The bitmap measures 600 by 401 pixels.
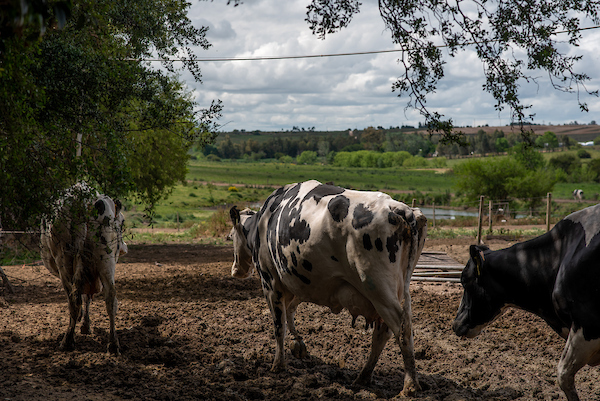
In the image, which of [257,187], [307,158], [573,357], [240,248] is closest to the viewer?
[573,357]

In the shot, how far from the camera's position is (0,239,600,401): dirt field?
4.73 meters

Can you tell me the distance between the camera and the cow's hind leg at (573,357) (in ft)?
12.2

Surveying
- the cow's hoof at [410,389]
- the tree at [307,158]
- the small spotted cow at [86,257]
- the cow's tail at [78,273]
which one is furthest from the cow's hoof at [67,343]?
the tree at [307,158]


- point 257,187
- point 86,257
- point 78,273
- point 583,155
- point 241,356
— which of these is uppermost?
point 583,155

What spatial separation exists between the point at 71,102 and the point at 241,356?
364 cm

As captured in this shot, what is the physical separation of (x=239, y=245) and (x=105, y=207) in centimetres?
232

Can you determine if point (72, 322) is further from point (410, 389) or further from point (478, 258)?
point (478, 258)

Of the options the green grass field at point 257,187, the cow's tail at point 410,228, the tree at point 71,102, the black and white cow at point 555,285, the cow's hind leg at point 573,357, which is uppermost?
the tree at point 71,102

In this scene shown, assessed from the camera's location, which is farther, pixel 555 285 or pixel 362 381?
pixel 362 381

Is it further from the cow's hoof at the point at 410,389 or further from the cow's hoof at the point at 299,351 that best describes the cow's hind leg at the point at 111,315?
the cow's hoof at the point at 410,389

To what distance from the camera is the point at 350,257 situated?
4.57 meters

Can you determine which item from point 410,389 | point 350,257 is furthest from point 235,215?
point 410,389

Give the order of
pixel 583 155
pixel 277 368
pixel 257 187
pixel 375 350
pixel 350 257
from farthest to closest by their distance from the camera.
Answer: pixel 583 155, pixel 257 187, pixel 277 368, pixel 375 350, pixel 350 257

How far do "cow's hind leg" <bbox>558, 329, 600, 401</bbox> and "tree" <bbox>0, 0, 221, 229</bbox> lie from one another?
424cm
